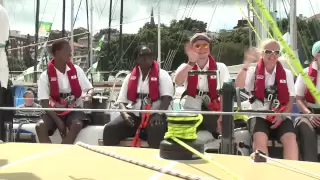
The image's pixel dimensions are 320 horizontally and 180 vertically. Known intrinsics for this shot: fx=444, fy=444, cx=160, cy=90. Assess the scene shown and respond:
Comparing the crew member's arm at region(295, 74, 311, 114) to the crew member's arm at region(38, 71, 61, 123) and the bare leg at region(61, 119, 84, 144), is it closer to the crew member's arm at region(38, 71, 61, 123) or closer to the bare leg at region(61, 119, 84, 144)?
the bare leg at region(61, 119, 84, 144)

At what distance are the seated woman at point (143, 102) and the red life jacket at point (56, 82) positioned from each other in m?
0.50

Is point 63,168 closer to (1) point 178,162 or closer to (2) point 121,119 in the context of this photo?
(1) point 178,162

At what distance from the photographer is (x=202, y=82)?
4.35 metres

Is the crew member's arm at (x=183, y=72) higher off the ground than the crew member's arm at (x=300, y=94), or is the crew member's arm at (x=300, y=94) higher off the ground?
the crew member's arm at (x=183, y=72)

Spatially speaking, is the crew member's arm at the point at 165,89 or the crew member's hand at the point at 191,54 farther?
the crew member's arm at the point at 165,89

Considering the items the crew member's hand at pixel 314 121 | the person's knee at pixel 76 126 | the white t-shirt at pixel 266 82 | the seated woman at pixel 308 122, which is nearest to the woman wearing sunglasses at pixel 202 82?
the white t-shirt at pixel 266 82

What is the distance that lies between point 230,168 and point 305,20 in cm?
1479

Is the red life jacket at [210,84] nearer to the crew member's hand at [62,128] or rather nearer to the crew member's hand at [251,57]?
the crew member's hand at [251,57]

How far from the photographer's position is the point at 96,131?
184 inches

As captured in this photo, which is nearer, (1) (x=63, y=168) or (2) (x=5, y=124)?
(1) (x=63, y=168)


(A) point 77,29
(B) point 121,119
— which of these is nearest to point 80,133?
(B) point 121,119

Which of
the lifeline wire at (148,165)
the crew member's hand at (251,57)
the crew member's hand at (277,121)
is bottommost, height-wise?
the lifeline wire at (148,165)

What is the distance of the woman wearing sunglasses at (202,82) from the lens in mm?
4230

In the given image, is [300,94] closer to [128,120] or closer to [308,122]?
[308,122]
